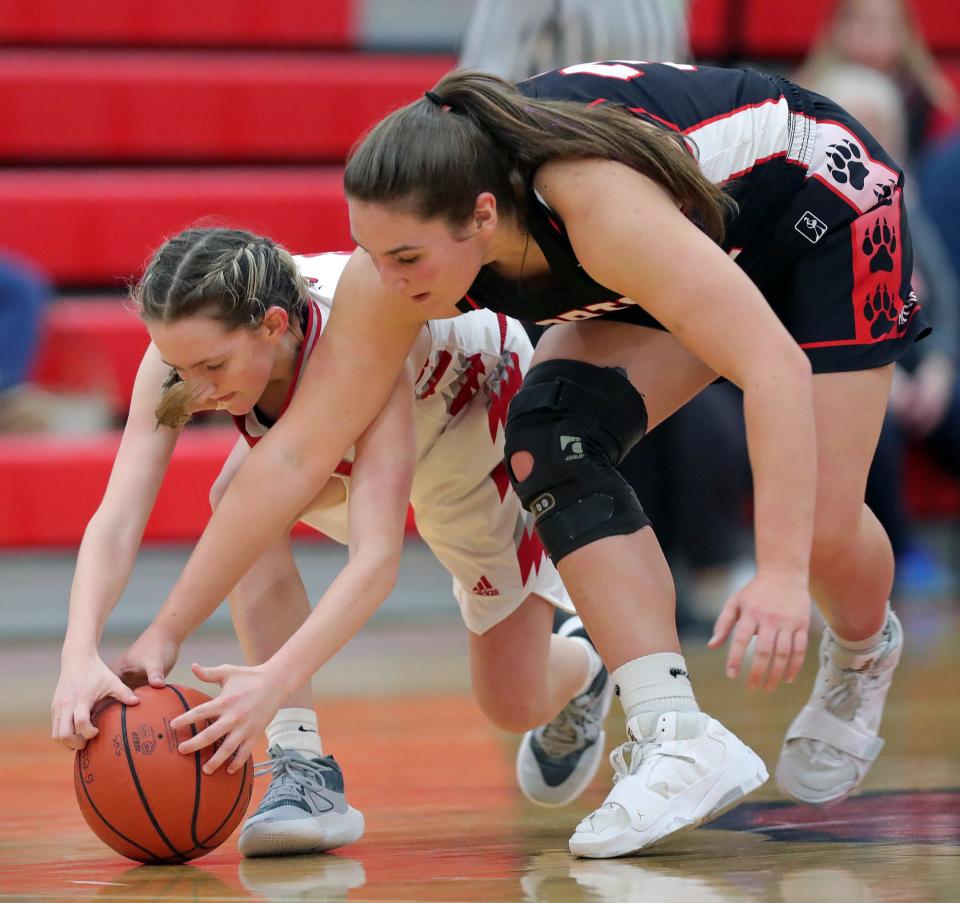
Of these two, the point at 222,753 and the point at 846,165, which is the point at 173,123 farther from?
the point at 222,753

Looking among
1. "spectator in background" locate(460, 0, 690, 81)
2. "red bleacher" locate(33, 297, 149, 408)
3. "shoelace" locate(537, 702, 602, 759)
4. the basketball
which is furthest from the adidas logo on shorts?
"red bleacher" locate(33, 297, 149, 408)

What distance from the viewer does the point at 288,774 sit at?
1986mm

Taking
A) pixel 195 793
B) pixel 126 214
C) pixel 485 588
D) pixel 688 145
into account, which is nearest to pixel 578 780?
pixel 485 588

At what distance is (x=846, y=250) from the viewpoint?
80.5 inches

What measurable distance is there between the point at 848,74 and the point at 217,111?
2.17m

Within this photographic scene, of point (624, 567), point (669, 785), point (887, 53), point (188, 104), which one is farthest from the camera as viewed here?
point (188, 104)

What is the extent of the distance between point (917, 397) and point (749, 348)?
3544 millimetres

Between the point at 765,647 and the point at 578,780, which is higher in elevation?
the point at 765,647

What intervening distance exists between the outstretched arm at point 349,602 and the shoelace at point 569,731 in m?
0.65

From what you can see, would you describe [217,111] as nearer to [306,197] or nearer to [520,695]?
[306,197]

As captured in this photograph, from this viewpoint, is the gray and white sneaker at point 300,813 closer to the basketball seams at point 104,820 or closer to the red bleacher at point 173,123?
the basketball seams at point 104,820

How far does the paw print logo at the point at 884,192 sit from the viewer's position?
6.85 ft

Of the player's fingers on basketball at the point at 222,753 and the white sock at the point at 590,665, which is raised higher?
the player's fingers on basketball at the point at 222,753

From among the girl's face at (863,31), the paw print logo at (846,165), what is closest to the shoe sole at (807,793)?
the paw print logo at (846,165)
